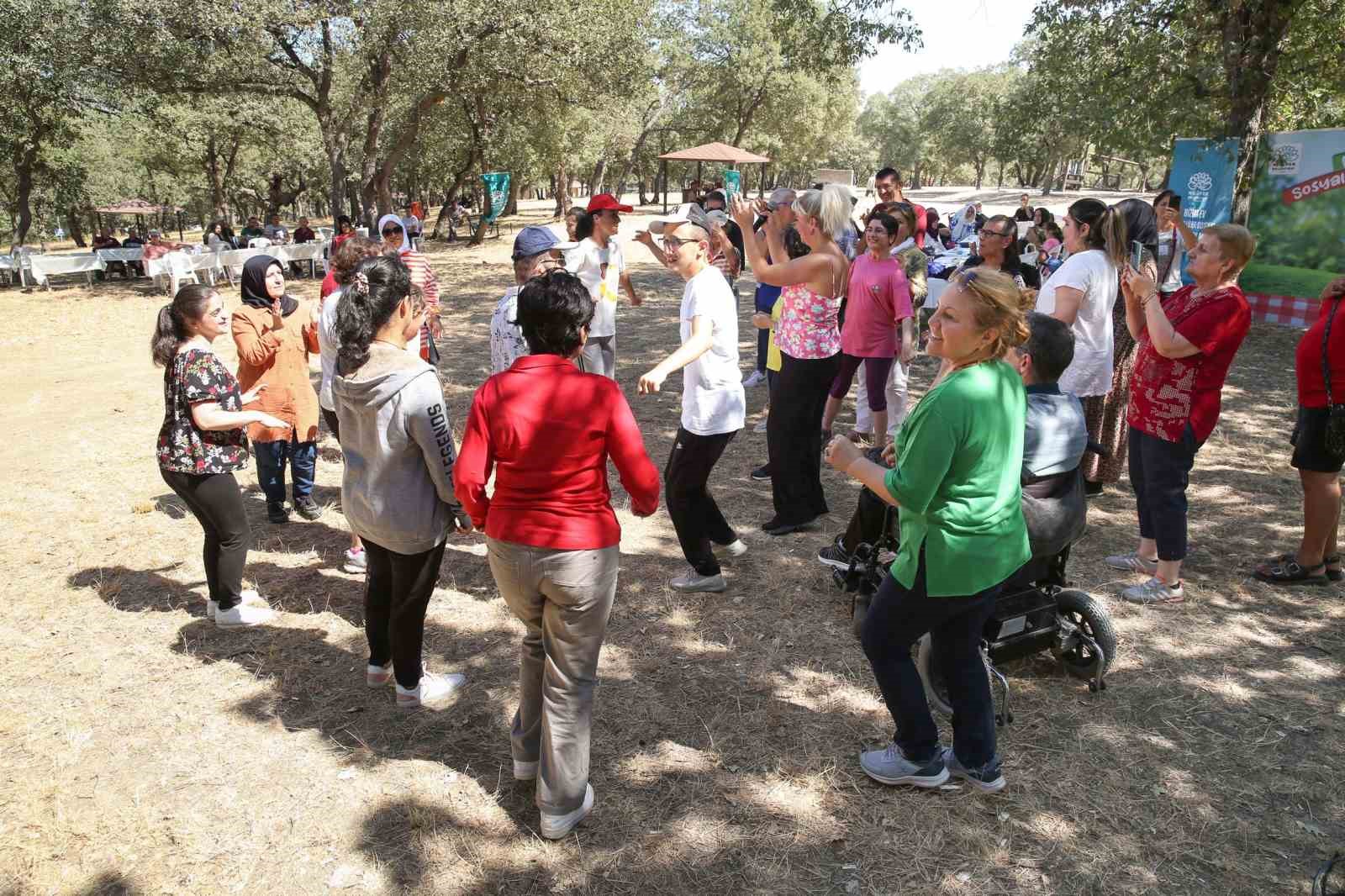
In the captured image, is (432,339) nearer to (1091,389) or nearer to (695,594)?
(695,594)

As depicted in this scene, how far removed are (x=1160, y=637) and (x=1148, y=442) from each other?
35.7 inches

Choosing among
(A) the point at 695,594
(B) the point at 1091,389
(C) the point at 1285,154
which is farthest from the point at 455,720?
(C) the point at 1285,154

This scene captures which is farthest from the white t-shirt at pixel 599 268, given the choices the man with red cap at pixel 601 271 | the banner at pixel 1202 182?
the banner at pixel 1202 182

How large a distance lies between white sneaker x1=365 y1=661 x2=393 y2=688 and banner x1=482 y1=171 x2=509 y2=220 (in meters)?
22.1

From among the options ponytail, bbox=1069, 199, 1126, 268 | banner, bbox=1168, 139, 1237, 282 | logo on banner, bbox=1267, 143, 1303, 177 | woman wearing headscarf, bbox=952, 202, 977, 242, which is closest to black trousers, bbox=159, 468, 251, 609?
ponytail, bbox=1069, 199, 1126, 268

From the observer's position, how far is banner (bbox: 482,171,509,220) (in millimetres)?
23625

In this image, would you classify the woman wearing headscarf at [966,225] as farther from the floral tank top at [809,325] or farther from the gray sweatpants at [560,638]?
the gray sweatpants at [560,638]

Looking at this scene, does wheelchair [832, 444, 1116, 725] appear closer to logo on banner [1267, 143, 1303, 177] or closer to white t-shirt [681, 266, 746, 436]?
white t-shirt [681, 266, 746, 436]

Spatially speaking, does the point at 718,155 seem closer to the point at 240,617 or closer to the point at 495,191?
the point at 495,191

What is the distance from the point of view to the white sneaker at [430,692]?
3.30m

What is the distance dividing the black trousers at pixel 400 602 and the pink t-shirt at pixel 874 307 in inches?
132

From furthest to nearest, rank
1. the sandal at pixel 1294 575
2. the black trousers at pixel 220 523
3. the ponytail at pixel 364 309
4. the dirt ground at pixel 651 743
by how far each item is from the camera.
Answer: the sandal at pixel 1294 575
the black trousers at pixel 220 523
the ponytail at pixel 364 309
the dirt ground at pixel 651 743

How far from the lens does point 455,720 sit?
327 centimetres

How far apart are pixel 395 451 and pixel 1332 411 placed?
4.20 meters
